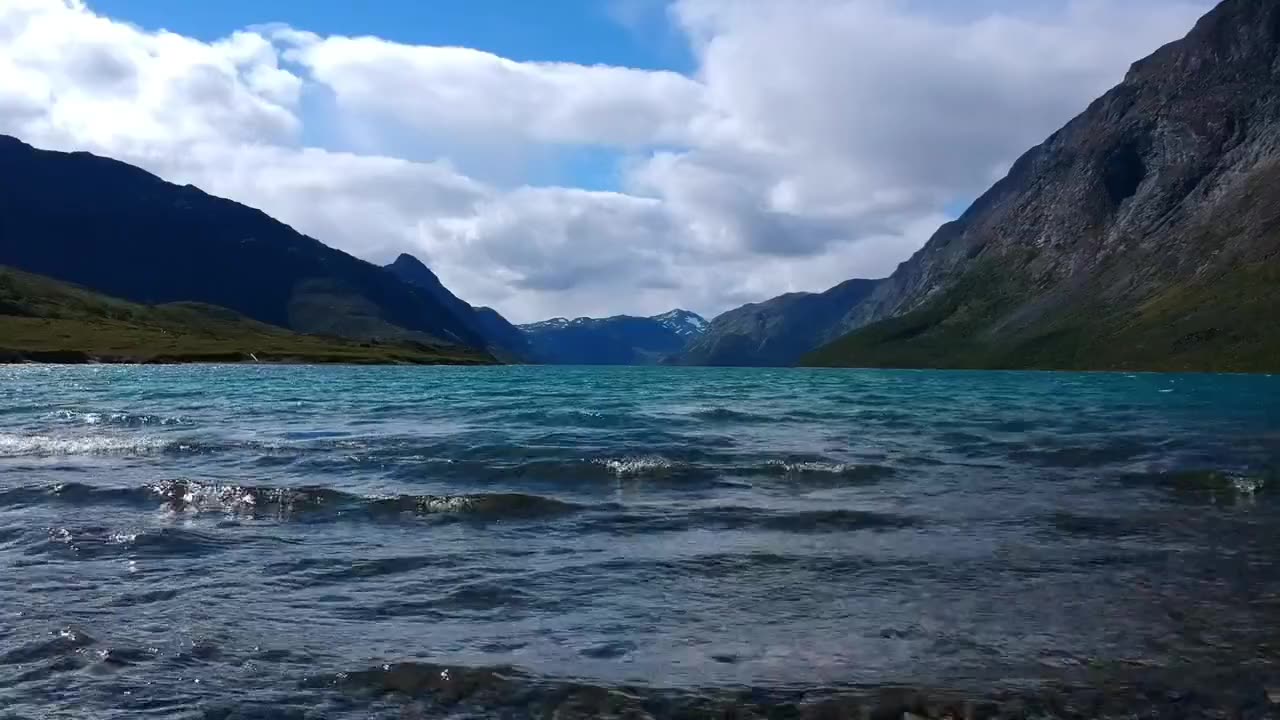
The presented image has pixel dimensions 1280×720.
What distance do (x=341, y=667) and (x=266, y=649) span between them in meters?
1.56

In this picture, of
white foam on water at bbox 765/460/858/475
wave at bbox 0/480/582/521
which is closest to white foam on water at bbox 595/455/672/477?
white foam on water at bbox 765/460/858/475

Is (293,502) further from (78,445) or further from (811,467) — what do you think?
(78,445)

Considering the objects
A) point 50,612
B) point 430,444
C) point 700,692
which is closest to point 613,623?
point 700,692

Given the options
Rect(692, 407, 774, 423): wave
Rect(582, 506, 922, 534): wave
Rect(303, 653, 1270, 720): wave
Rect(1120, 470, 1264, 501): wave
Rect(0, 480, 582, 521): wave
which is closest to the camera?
Rect(303, 653, 1270, 720): wave

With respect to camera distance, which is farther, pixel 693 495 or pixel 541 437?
pixel 541 437

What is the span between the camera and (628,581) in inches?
708

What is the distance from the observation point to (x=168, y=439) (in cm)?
4294

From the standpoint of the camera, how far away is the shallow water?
477 inches

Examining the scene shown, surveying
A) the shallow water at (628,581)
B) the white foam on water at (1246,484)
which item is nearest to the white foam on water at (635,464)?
the shallow water at (628,581)

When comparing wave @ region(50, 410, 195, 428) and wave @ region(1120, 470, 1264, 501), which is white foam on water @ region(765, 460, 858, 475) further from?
wave @ region(50, 410, 195, 428)

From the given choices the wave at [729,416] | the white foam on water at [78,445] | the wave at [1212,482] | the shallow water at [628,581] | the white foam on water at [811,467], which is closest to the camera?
the shallow water at [628,581]

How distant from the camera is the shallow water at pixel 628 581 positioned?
1212cm

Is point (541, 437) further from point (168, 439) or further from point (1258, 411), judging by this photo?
point (1258, 411)

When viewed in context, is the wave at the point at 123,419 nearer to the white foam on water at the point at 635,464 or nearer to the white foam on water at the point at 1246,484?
the white foam on water at the point at 635,464
